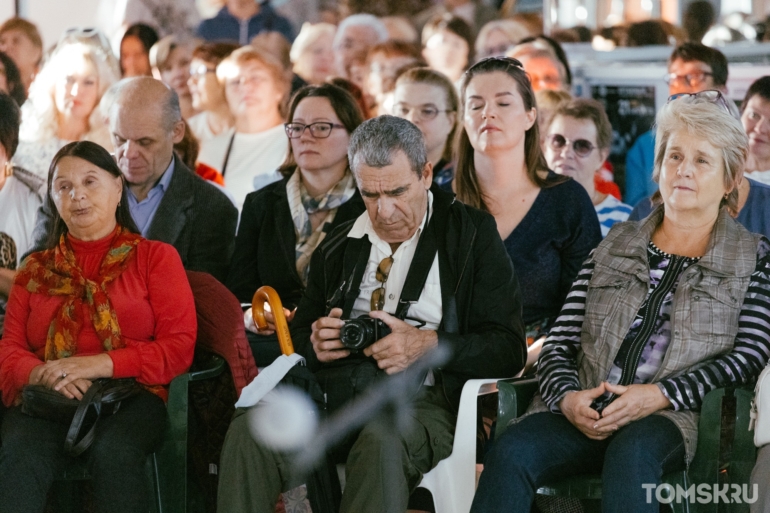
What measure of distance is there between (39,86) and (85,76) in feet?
0.86

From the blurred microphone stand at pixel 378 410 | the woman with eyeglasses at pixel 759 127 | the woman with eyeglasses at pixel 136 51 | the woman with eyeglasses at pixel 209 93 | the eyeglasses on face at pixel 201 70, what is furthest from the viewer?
the woman with eyeglasses at pixel 136 51

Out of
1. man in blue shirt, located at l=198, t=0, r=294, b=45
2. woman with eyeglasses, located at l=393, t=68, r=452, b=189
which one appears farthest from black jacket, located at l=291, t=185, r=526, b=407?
man in blue shirt, located at l=198, t=0, r=294, b=45

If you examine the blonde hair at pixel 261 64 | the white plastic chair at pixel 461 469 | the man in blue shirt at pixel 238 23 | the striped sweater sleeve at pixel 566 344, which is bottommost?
the white plastic chair at pixel 461 469

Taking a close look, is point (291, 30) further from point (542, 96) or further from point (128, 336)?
point (128, 336)

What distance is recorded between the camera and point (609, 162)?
555 centimetres

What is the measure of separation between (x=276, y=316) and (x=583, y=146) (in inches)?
75.6

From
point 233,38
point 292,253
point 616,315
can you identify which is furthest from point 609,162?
point 233,38

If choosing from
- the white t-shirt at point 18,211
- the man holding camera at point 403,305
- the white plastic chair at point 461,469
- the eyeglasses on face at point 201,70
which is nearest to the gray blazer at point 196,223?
the white t-shirt at point 18,211

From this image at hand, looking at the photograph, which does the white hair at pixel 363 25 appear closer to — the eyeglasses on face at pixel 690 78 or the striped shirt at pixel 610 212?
the eyeglasses on face at pixel 690 78

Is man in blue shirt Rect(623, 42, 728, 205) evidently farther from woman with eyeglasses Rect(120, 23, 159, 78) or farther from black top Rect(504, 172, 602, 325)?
woman with eyeglasses Rect(120, 23, 159, 78)

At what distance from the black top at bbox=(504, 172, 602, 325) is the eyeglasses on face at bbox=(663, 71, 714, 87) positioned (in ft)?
5.40

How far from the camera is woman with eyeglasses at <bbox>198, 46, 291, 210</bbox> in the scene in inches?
224

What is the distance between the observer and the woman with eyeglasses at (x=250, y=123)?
18.6 ft

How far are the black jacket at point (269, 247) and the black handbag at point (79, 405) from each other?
0.82 m
